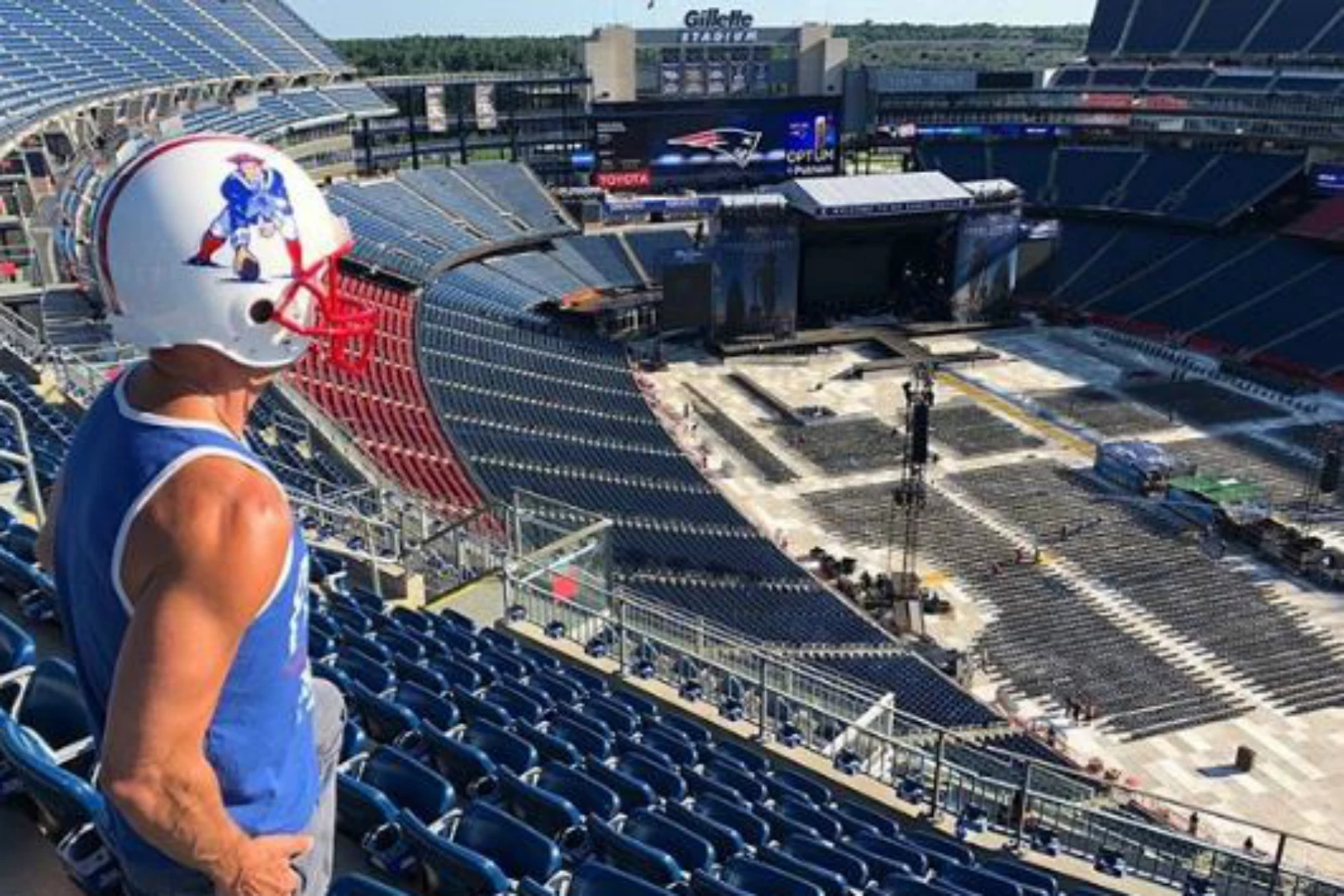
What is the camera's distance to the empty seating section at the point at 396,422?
27.1 metres

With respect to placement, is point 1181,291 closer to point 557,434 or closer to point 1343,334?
point 1343,334

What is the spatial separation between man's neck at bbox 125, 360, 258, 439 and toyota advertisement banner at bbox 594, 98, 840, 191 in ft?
209

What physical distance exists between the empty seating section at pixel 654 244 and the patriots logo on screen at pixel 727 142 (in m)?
5.30

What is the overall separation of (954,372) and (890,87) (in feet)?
94.8

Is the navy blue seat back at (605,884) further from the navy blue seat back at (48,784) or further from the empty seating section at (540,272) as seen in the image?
the empty seating section at (540,272)

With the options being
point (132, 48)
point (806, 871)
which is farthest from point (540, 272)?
point (806, 871)

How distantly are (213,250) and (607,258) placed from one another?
197 ft

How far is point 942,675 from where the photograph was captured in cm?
2391

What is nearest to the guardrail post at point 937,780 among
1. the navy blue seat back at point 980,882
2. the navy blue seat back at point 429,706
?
the navy blue seat back at point 980,882

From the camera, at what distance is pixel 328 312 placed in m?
2.96

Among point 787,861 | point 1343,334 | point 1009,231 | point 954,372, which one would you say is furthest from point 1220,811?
point 1009,231

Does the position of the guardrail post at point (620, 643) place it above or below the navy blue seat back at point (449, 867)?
below

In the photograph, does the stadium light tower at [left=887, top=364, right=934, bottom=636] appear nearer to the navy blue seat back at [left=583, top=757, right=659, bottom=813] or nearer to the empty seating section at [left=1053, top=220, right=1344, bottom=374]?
the navy blue seat back at [left=583, top=757, right=659, bottom=813]

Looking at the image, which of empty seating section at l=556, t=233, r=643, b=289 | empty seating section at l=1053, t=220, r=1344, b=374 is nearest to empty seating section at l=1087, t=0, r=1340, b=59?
empty seating section at l=1053, t=220, r=1344, b=374
